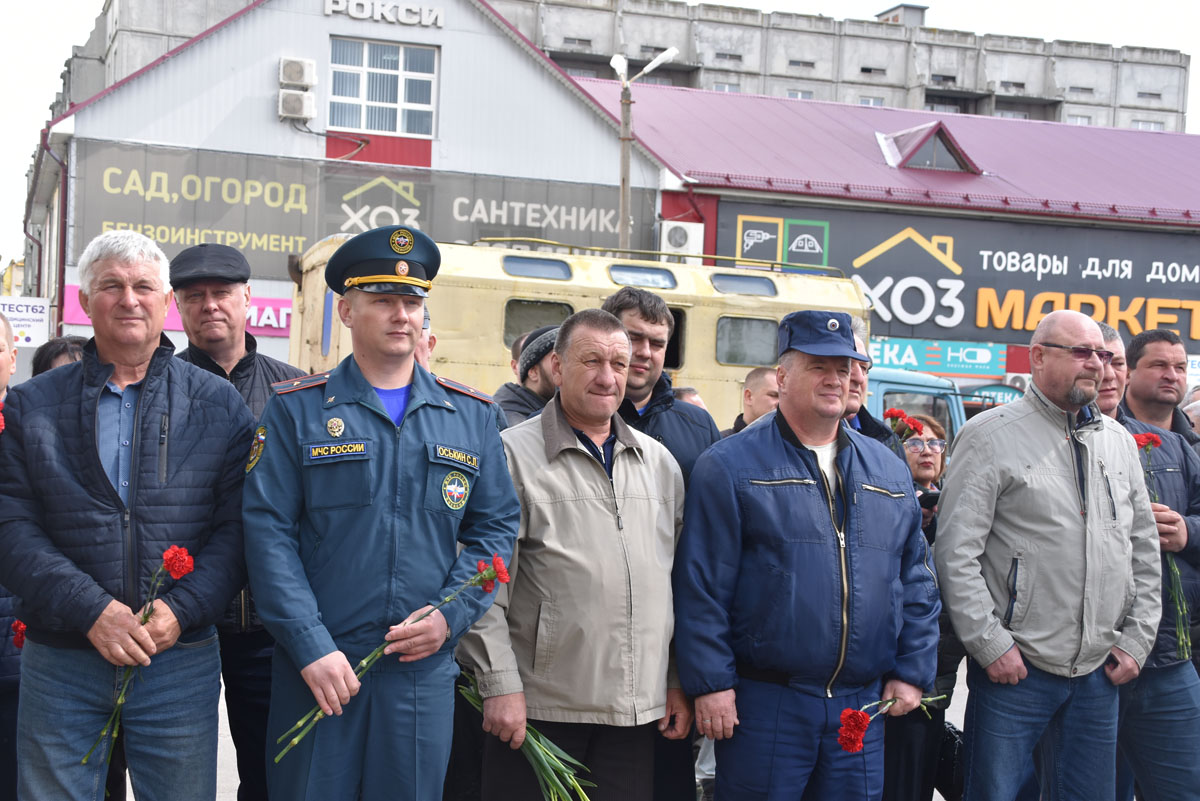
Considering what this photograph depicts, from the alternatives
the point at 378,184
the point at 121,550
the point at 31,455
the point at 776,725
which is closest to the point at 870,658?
the point at 776,725

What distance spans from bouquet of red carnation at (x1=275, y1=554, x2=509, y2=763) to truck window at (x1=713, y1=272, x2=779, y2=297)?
9.41 metres

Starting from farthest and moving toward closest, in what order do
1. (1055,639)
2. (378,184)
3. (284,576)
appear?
(378,184) < (1055,639) < (284,576)

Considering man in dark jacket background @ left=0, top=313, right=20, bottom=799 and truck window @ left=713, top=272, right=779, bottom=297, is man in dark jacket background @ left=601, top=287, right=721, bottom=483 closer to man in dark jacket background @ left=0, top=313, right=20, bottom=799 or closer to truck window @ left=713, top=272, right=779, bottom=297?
man in dark jacket background @ left=0, top=313, right=20, bottom=799

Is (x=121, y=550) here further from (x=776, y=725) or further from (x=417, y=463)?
(x=776, y=725)

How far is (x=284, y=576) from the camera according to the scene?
127 inches

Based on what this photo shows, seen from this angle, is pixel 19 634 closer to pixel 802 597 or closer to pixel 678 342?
Answer: pixel 802 597

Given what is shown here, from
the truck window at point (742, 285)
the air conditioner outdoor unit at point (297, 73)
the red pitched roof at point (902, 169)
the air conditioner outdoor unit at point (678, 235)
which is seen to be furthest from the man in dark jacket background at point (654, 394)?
the red pitched roof at point (902, 169)

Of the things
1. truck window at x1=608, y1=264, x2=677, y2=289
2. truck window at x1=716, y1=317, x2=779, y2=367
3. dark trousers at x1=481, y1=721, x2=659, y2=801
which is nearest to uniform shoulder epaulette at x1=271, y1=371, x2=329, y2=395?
dark trousers at x1=481, y1=721, x2=659, y2=801

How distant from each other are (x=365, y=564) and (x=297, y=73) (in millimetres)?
18836

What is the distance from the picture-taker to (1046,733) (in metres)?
4.49

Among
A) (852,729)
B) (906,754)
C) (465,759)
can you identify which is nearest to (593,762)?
(465,759)

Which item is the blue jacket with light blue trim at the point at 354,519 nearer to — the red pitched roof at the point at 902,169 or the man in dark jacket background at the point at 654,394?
the man in dark jacket background at the point at 654,394

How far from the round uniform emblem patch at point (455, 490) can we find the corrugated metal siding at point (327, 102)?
18536 mm

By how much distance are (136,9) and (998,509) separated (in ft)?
113
